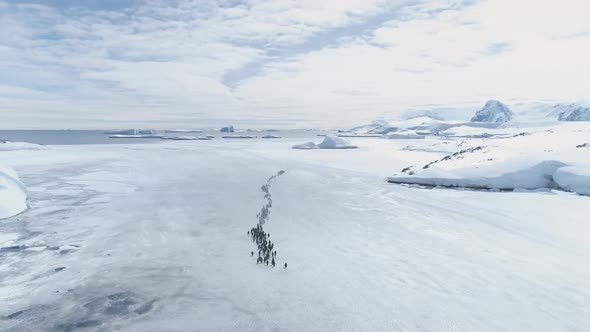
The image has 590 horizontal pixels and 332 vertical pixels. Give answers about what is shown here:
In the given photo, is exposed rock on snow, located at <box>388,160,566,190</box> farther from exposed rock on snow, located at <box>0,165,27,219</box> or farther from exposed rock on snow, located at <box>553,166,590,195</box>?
exposed rock on snow, located at <box>0,165,27,219</box>

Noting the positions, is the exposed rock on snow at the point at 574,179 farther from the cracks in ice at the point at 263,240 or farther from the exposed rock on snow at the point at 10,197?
the exposed rock on snow at the point at 10,197

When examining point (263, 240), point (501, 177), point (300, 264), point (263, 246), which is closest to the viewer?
point (300, 264)

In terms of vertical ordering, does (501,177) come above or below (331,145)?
below

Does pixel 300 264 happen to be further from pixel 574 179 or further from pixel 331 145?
pixel 331 145


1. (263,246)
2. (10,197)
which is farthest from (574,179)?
(10,197)

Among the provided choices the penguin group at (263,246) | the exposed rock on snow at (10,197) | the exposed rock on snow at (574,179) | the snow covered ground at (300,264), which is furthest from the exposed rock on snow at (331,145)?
the penguin group at (263,246)

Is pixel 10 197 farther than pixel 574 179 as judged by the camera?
No

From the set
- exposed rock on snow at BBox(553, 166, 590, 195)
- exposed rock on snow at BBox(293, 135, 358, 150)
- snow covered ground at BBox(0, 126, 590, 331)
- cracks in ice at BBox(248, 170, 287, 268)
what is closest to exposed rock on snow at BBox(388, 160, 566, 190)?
exposed rock on snow at BBox(553, 166, 590, 195)
